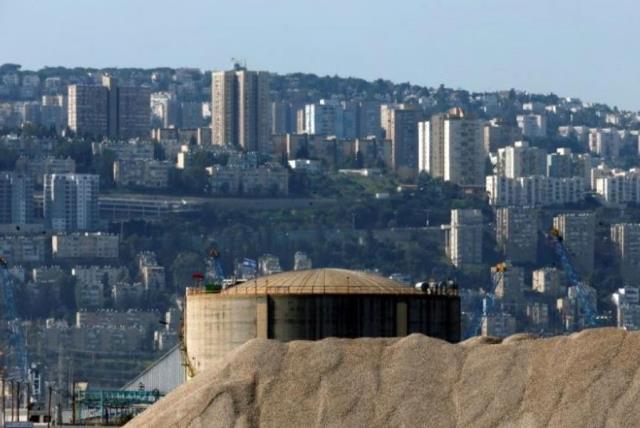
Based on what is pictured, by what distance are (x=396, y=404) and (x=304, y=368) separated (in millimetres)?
2038

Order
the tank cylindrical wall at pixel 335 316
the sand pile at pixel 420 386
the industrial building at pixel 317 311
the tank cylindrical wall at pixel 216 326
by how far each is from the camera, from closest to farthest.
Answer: the sand pile at pixel 420 386, the tank cylindrical wall at pixel 335 316, the industrial building at pixel 317 311, the tank cylindrical wall at pixel 216 326

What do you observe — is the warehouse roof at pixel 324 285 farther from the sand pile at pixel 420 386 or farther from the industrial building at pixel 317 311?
the sand pile at pixel 420 386

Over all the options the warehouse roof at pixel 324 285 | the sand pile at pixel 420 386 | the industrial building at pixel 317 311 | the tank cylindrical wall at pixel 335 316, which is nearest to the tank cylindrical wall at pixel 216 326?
the industrial building at pixel 317 311

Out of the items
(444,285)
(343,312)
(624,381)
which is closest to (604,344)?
(624,381)

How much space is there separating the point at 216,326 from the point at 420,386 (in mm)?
27381

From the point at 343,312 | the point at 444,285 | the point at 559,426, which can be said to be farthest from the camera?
the point at 444,285

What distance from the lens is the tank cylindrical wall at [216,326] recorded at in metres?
80.6

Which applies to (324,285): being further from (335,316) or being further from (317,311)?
(335,316)

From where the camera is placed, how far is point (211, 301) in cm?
8225

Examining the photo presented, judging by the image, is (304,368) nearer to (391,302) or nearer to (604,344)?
(604,344)

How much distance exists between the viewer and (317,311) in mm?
79688

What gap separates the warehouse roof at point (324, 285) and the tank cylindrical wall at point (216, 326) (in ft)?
1.70

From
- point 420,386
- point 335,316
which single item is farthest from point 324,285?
point 420,386

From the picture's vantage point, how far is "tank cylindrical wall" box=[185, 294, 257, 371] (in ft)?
264
